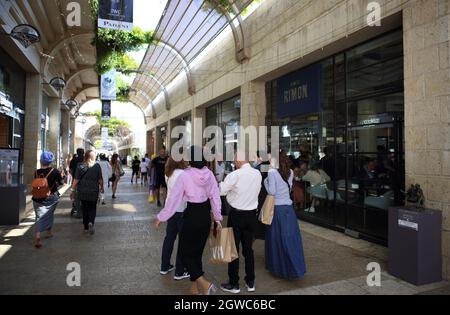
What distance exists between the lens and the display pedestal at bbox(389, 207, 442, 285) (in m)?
4.32

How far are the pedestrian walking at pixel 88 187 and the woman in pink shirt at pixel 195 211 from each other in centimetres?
353

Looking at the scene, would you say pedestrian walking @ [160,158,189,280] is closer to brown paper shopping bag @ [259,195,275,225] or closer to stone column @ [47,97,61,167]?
brown paper shopping bag @ [259,195,275,225]

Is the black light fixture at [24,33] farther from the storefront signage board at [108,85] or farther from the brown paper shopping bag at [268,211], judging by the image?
the storefront signage board at [108,85]

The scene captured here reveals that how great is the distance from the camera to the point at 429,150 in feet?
15.7

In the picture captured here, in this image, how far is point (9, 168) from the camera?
7.64 meters

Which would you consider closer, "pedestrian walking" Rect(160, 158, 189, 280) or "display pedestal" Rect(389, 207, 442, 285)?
"display pedestal" Rect(389, 207, 442, 285)

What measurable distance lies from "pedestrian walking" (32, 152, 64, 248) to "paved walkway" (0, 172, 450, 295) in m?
0.37

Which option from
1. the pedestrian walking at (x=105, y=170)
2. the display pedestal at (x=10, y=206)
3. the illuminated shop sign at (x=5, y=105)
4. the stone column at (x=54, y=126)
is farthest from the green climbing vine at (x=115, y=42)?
the display pedestal at (x=10, y=206)

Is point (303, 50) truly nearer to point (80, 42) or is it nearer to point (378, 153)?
point (378, 153)

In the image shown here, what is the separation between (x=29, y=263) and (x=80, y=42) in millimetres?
14686

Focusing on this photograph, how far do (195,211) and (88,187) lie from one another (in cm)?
386

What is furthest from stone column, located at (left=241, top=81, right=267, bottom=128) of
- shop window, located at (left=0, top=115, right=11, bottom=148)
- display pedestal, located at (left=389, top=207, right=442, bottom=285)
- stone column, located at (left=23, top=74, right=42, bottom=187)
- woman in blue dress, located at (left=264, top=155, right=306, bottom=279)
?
stone column, located at (left=23, top=74, right=42, bottom=187)

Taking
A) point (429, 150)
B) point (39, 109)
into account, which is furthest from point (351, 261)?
point (39, 109)

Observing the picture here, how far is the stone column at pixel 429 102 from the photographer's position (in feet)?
14.9
